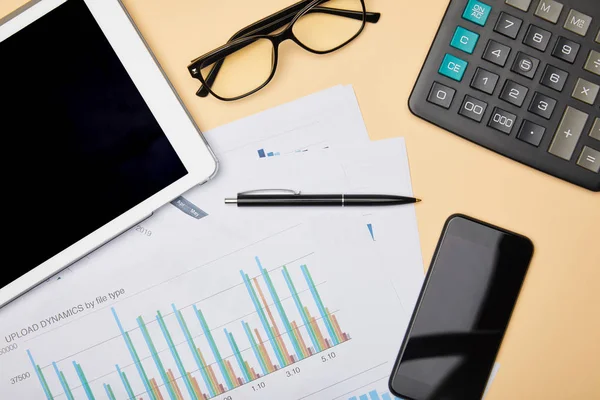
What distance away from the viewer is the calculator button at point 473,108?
18.4 inches

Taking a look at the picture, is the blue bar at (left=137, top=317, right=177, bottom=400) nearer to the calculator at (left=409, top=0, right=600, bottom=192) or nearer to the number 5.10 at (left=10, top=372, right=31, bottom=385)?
the number 5.10 at (left=10, top=372, right=31, bottom=385)

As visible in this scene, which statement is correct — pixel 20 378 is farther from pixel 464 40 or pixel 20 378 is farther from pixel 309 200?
pixel 464 40

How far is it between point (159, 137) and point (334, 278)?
22cm

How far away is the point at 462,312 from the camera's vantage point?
0.48 m

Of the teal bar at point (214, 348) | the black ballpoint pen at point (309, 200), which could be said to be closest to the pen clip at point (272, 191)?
the black ballpoint pen at point (309, 200)

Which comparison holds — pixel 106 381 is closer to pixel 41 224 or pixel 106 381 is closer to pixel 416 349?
pixel 41 224

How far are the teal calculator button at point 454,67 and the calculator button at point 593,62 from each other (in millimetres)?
108

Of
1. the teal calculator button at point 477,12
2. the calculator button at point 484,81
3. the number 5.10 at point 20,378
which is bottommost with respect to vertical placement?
the number 5.10 at point 20,378

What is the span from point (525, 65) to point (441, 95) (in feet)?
0.26

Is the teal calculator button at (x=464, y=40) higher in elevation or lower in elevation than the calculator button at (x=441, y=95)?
higher

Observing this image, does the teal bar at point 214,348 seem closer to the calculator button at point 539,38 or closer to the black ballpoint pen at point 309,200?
the black ballpoint pen at point 309,200

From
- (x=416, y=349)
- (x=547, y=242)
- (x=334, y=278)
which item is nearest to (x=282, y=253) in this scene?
(x=334, y=278)

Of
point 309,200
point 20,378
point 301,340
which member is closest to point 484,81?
point 309,200

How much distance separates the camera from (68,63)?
470mm
